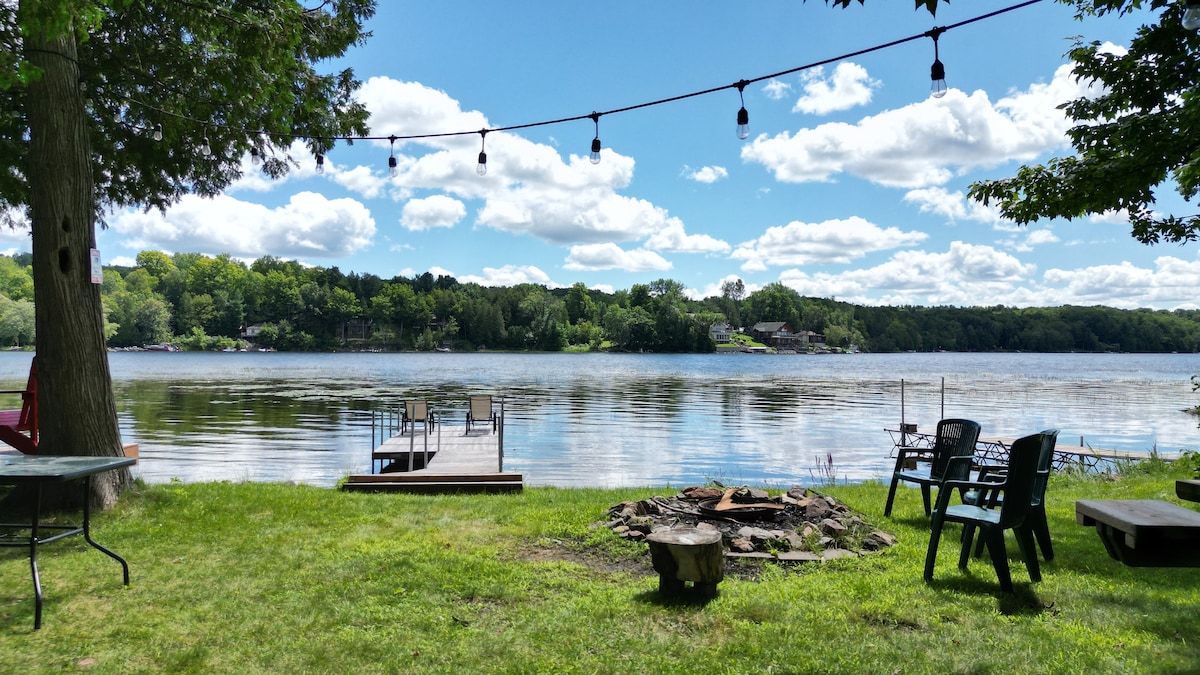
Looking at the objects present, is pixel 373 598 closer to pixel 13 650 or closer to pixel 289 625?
pixel 289 625

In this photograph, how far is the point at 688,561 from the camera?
4598mm

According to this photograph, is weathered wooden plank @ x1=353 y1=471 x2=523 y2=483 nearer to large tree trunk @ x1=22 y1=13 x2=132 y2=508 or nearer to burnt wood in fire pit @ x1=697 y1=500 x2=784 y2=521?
large tree trunk @ x1=22 y1=13 x2=132 y2=508

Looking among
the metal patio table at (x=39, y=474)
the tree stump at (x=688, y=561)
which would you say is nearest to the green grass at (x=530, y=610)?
the tree stump at (x=688, y=561)

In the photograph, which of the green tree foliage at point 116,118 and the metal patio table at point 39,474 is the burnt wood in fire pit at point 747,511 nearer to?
the metal patio table at point 39,474

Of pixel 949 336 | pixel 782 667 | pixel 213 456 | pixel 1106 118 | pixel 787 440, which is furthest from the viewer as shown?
pixel 949 336

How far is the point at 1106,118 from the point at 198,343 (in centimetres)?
14293

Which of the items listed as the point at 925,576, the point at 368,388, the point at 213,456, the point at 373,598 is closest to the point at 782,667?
the point at 925,576

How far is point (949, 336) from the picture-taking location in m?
166

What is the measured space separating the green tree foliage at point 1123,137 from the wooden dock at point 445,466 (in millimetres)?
7169

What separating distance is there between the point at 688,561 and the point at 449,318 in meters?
140

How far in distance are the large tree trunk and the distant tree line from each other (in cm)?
12410

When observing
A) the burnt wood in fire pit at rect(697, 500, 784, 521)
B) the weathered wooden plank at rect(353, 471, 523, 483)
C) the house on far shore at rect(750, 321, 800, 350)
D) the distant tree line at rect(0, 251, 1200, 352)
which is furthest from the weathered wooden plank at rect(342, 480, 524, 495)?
the house on far shore at rect(750, 321, 800, 350)

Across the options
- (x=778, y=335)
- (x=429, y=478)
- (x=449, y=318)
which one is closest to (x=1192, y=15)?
(x=429, y=478)

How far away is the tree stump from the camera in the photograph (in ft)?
15.1
